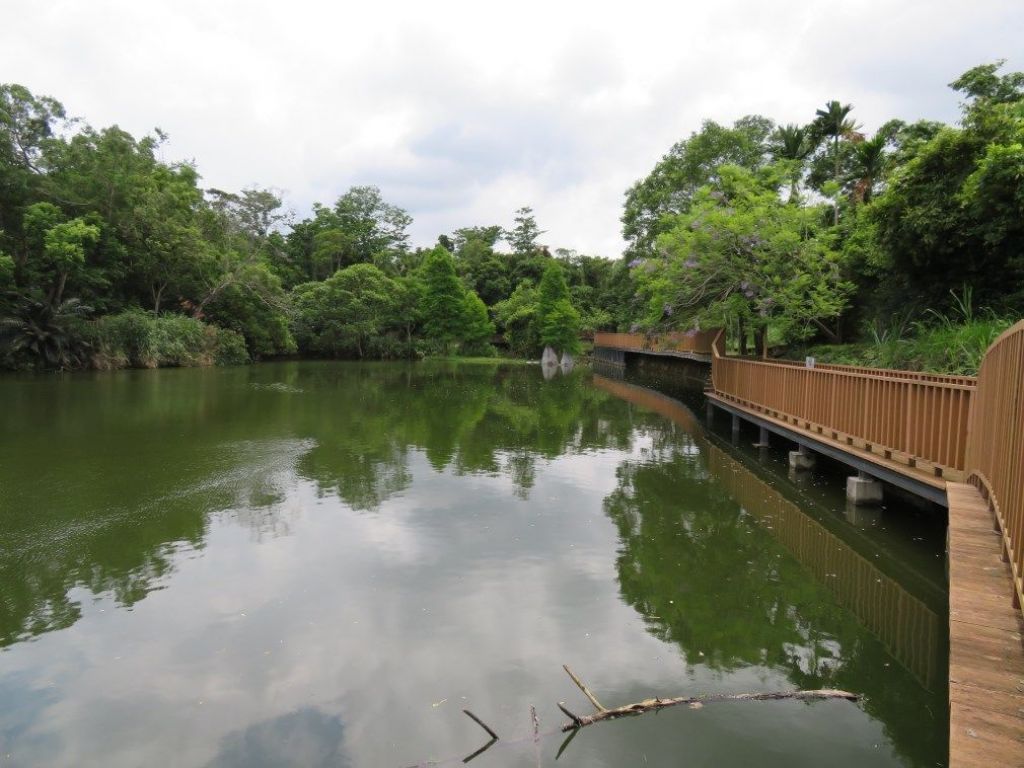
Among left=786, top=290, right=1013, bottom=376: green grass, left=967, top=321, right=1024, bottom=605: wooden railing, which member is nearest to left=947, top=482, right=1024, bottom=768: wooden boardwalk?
left=967, top=321, right=1024, bottom=605: wooden railing

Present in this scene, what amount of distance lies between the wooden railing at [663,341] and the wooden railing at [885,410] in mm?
9016

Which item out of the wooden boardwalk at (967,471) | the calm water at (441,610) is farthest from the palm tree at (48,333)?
the wooden boardwalk at (967,471)

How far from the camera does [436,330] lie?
44719 mm

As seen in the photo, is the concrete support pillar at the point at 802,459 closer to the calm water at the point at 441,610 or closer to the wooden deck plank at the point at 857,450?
the wooden deck plank at the point at 857,450

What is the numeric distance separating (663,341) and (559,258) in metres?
35.5

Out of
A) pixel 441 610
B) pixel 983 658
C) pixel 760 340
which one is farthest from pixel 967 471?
pixel 760 340

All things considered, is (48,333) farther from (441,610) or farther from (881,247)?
(881,247)

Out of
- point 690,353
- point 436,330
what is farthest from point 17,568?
point 436,330

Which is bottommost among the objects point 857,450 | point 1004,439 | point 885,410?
point 857,450

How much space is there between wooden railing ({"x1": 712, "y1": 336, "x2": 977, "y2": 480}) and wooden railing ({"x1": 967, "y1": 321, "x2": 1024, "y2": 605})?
0.47m

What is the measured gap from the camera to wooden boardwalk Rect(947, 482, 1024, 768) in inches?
80.7

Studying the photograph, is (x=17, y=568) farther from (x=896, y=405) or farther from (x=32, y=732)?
(x=896, y=405)

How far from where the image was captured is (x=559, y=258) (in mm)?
56125

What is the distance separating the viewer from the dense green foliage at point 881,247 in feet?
35.0
